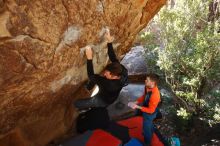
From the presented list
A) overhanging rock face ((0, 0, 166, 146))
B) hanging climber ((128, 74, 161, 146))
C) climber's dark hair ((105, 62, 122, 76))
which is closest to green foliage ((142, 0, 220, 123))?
overhanging rock face ((0, 0, 166, 146))

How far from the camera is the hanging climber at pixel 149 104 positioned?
20.0ft

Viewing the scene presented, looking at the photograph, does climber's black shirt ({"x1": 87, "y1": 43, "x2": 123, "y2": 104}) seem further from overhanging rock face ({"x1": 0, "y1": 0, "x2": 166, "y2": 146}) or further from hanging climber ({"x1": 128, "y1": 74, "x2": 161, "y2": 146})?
hanging climber ({"x1": 128, "y1": 74, "x2": 161, "y2": 146})

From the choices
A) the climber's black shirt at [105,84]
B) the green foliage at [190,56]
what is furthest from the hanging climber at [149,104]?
the green foliage at [190,56]

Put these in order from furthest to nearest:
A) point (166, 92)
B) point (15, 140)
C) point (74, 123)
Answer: point (166, 92), point (74, 123), point (15, 140)

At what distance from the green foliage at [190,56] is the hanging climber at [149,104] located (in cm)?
162

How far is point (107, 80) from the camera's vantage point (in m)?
5.71

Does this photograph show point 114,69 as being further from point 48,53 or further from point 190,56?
point 190,56

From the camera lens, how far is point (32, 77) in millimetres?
5004

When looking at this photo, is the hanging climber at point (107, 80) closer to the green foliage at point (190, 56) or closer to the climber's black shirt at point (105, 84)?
the climber's black shirt at point (105, 84)

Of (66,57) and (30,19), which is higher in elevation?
(30,19)

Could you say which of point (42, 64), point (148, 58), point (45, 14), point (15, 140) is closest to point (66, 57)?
point (42, 64)

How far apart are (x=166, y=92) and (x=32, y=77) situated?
16.3ft

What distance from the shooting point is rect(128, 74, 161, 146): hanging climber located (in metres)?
6.10

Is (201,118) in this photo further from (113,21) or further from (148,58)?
(113,21)
